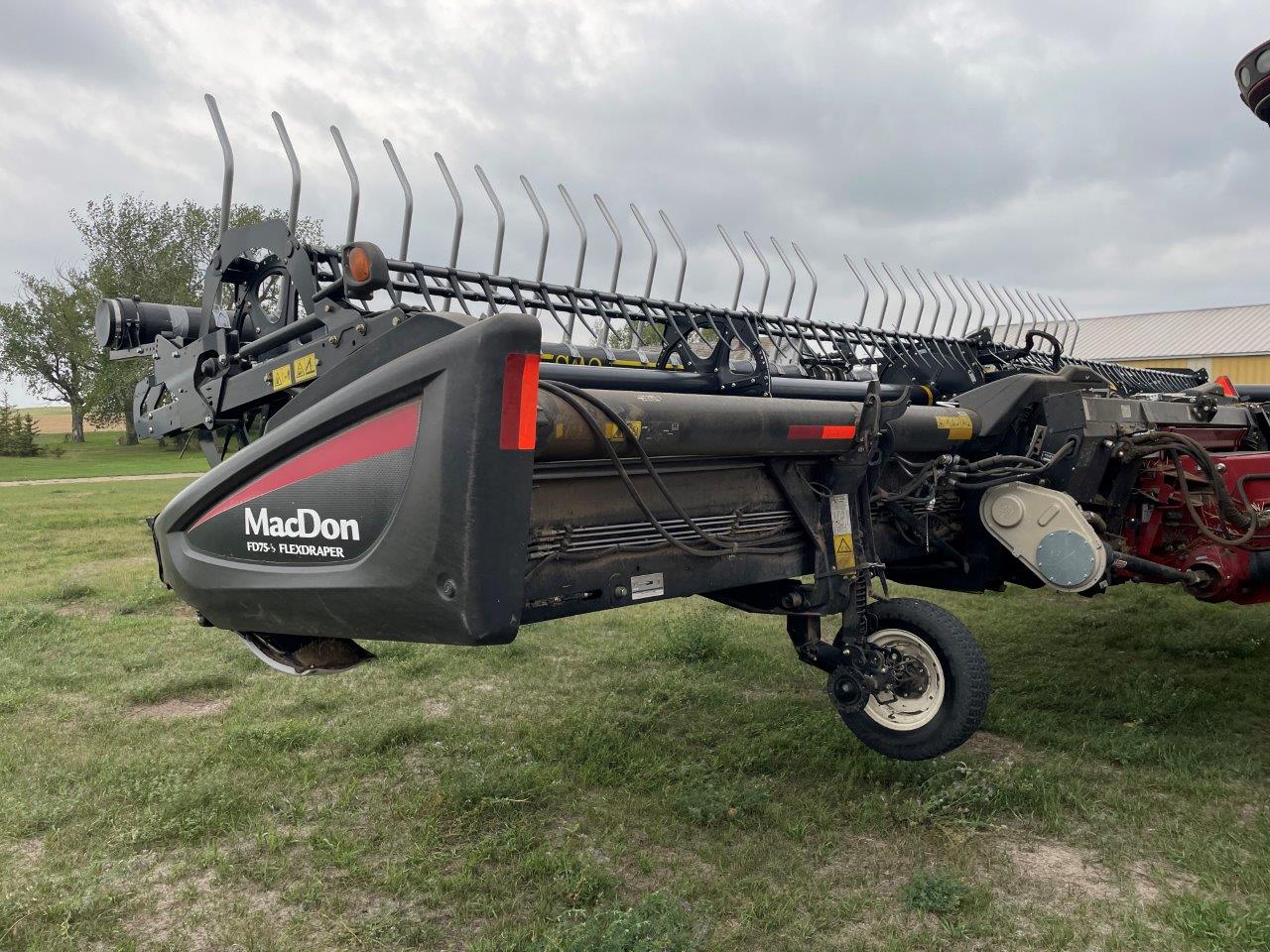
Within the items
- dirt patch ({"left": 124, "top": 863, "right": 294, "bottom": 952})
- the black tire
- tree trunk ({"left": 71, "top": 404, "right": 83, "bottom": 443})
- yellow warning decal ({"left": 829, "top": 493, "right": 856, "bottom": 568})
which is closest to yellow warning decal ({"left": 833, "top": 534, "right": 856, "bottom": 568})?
yellow warning decal ({"left": 829, "top": 493, "right": 856, "bottom": 568})

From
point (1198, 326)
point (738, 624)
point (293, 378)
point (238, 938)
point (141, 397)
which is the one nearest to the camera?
point (238, 938)

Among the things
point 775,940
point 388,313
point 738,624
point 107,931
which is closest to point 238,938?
point 107,931

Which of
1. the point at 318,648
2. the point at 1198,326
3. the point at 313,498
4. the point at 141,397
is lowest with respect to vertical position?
the point at 318,648

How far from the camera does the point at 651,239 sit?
225 inches

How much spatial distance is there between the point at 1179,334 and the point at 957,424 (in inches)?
1299

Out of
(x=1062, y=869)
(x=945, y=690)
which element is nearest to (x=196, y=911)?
(x=945, y=690)

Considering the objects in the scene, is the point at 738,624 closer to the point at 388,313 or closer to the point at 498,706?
the point at 498,706

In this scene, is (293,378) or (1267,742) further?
(1267,742)

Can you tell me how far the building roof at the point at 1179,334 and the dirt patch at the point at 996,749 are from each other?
2874 cm

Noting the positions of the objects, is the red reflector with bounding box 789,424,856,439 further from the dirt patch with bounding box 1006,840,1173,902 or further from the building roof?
the building roof

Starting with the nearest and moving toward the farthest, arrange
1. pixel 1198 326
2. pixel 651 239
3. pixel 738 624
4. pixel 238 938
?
pixel 238 938 < pixel 651 239 < pixel 738 624 < pixel 1198 326

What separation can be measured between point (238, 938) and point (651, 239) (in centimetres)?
431

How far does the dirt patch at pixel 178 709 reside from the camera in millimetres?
4488

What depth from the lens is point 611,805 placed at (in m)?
3.46
